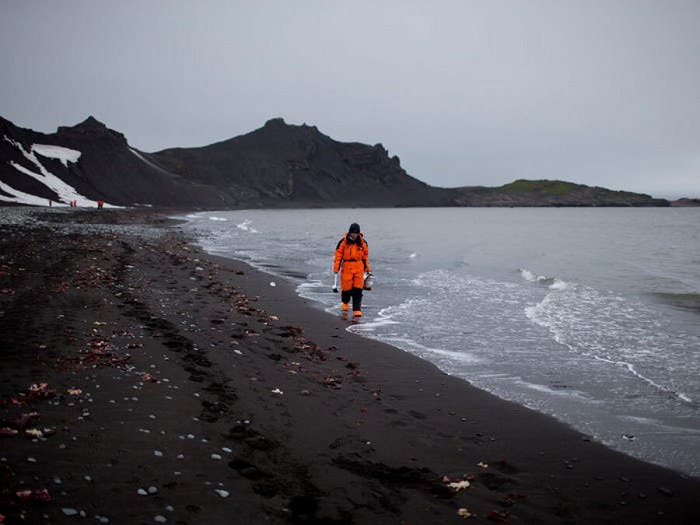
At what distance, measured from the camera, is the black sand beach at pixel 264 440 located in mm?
4074

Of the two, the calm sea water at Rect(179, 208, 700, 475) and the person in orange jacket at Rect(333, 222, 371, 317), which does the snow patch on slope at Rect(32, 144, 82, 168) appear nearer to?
the calm sea water at Rect(179, 208, 700, 475)

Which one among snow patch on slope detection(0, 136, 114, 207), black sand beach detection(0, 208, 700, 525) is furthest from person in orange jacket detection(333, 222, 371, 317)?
snow patch on slope detection(0, 136, 114, 207)

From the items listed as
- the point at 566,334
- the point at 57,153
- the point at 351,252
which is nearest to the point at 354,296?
the point at 351,252

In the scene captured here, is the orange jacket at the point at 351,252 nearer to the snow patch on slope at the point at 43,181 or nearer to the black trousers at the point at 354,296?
the black trousers at the point at 354,296

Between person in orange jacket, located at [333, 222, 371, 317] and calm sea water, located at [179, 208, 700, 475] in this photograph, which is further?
person in orange jacket, located at [333, 222, 371, 317]

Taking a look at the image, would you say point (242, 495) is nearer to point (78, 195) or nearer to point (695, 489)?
point (695, 489)

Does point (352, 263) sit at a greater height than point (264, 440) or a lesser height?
greater

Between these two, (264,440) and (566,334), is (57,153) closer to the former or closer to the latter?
(566,334)

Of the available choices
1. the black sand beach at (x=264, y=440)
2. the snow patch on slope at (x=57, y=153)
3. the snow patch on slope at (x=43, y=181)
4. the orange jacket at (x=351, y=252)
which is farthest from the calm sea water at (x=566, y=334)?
the snow patch on slope at (x=57, y=153)

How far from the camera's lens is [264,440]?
5355mm

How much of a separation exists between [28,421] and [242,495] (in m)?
2.23

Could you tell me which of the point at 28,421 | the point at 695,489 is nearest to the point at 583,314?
the point at 695,489

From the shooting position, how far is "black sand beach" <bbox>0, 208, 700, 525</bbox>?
160 inches

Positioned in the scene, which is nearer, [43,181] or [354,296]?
[354,296]
